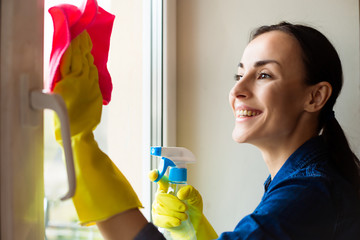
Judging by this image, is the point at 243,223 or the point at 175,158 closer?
the point at 243,223

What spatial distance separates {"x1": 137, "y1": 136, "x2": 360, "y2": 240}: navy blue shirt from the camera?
769 mm

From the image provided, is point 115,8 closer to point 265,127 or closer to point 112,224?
point 265,127

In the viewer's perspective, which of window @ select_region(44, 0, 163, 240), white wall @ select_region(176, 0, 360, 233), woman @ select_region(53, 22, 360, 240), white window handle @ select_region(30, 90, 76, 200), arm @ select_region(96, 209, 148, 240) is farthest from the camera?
white wall @ select_region(176, 0, 360, 233)

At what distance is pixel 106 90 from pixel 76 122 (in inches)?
5.1

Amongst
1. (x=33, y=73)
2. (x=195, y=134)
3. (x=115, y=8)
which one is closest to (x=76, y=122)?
(x=33, y=73)

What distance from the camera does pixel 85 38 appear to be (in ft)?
2.20

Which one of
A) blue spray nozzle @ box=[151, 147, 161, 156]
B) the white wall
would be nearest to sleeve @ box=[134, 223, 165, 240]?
blue spray nozzle @ box=[151, 147, 161, 156]

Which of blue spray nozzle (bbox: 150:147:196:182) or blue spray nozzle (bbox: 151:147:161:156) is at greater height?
blue spray nozzle (bbox: 151:147:161:156)

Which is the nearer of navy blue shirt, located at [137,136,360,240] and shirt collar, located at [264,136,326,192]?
navy blue shirt, located at [137,136,360,240]

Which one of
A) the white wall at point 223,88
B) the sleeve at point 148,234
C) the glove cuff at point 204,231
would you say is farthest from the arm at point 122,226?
the white wall at point 223,88

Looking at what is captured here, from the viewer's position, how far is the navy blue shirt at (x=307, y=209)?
77 cm

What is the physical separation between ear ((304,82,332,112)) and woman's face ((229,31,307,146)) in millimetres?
16

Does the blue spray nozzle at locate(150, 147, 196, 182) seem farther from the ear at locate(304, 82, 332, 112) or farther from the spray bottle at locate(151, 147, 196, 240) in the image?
the ear at locate(304, 82, 332, 112)

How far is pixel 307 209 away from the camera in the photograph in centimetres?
81
